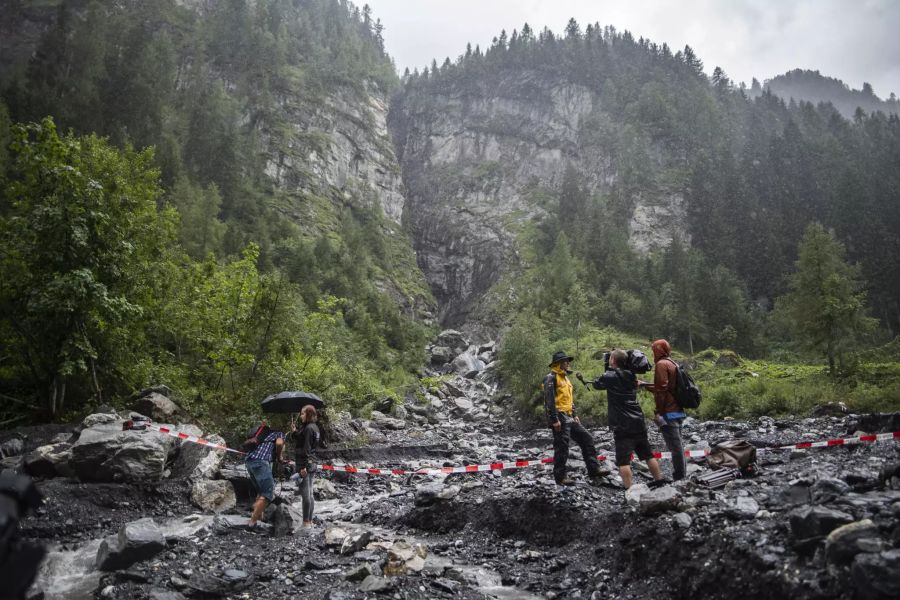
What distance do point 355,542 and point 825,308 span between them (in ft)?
104

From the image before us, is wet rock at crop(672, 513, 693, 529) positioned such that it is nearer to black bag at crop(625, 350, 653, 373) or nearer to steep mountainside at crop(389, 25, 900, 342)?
black bag at crop(625, 350, 653, 373)

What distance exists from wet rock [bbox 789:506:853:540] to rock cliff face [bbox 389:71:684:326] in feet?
261

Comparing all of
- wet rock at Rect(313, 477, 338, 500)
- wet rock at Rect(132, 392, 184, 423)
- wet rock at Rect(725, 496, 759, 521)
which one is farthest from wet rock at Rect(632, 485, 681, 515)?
wet rock at Rect(132, 392, 184, 423)

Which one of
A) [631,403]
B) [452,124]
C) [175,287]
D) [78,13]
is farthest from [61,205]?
[452,124]

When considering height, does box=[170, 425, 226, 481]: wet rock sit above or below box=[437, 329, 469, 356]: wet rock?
below

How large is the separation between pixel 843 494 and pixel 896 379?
22.9 meters

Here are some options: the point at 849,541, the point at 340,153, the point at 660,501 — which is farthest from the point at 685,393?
the point at 340,153

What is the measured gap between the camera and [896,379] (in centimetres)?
2159

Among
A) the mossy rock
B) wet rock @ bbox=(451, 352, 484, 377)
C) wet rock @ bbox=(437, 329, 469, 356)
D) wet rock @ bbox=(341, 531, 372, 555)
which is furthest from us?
wet rock @ bbox=(437, 329, 469, 356)

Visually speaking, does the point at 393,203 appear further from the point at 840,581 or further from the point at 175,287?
the point at 840,581

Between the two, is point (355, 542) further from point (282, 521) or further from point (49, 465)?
point (49, 465)

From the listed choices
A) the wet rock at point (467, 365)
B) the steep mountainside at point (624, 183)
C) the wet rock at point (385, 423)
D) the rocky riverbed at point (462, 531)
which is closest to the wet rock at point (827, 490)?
the rocky riverbed at point (462, 531)

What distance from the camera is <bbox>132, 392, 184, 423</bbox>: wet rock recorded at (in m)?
14.0

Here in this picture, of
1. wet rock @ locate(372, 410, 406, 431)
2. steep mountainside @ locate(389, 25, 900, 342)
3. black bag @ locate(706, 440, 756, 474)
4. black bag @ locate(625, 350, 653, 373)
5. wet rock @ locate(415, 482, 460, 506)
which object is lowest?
wet rock @ locate(372, 410, 406, 431)
